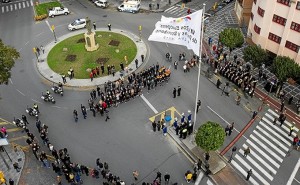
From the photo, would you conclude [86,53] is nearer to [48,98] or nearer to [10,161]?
[48,98]

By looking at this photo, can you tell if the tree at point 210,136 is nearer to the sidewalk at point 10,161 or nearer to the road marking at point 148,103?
the road marking at point 148,103

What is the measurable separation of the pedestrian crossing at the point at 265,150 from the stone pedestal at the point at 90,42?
91.1 ft

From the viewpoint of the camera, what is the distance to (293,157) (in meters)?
35.6

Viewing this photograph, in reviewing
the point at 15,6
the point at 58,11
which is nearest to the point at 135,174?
the point at 58,11

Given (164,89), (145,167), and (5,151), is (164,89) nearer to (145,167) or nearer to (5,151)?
(145,167)

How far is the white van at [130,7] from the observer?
6425 centimetres

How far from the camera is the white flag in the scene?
30.0 m

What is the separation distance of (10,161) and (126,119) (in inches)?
536

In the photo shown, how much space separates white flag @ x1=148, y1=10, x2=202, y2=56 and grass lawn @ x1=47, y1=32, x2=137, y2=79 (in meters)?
17.8

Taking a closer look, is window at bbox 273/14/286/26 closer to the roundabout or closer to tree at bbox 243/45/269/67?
tree at bbox 243/45/269/67

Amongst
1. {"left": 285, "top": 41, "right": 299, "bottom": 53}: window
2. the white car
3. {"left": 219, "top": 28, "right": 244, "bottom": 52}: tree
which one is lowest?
the white car

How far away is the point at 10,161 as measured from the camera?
3469cm

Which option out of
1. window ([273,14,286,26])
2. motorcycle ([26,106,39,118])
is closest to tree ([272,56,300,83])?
window ([273,14,286,26])

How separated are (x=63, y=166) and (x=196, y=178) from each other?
1333 cm
